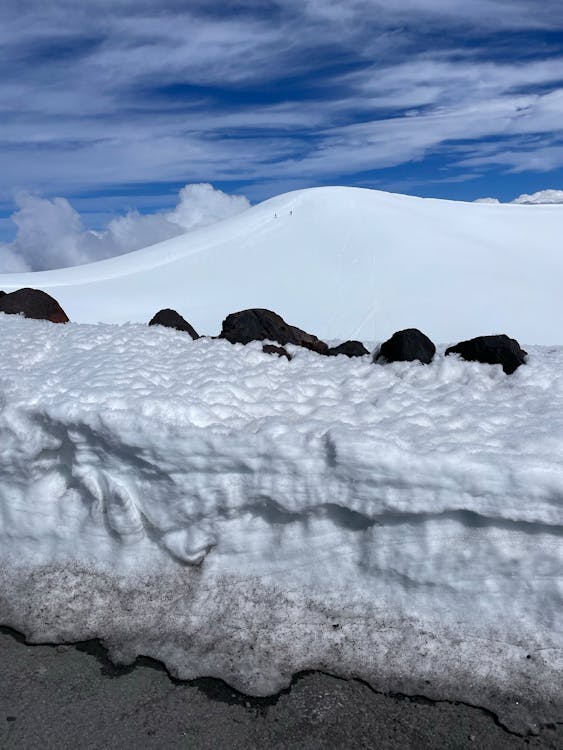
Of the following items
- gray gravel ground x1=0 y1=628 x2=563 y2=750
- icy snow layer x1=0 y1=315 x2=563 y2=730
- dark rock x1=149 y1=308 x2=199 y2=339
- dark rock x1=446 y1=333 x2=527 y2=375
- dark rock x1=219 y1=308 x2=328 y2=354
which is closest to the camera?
gray gravel ground x1=0 y1=628 x2=563 y2=750

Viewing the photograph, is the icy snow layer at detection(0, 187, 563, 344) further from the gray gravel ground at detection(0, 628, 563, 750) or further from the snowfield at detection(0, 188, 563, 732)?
the gray gravel ground at detection(0, 628, 563, 750)

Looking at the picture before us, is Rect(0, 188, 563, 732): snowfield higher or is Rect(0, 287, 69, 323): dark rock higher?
Rect(0, 287, 69, 323): dark rock

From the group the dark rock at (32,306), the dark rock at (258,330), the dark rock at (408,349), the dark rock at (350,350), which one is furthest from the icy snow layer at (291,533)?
the dark rock at (32,306)

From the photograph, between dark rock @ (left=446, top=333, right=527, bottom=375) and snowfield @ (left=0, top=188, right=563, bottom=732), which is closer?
snowfield @ (left=0, top=188, right=563, bottom=732)

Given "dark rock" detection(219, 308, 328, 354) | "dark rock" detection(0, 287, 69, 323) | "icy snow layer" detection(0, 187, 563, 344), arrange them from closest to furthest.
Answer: "dark rock" detection(219, 308, 328, 354) < "dark rock" detection(0, 287, 69, 323) < "icy snow layer" detection(0, 187, 563, 344)

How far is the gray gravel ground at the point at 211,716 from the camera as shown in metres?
3.05

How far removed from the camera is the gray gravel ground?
3051 mm

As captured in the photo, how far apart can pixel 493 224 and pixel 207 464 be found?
89.4 feet

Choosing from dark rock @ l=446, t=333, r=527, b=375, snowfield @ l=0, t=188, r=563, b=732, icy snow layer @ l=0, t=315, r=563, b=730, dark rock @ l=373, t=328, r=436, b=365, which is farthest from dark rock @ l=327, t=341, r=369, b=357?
icy snow layer @ l=0, t=315, r=563, b=730

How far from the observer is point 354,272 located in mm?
24406

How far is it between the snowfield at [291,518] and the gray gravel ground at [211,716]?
3.8 inches

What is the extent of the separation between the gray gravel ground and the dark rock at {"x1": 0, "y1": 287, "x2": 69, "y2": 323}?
573 cm

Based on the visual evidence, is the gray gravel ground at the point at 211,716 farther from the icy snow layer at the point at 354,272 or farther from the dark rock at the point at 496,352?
the icy snow layer at the point at 354,272

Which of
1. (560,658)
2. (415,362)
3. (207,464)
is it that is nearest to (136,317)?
(415,362)
